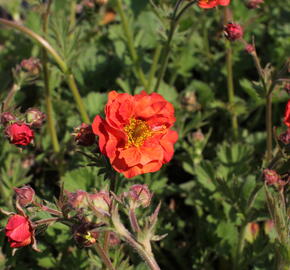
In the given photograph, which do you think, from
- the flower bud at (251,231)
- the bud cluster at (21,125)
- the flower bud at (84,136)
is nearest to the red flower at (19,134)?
the bud cluster at (21,125)

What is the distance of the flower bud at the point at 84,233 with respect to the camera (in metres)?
1.65

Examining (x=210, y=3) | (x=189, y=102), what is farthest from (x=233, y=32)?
(x=189, y=102)

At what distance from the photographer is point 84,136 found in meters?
1.82

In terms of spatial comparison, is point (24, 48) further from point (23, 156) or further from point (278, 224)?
point (278, 224)

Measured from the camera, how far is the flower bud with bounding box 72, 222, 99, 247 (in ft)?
5.40

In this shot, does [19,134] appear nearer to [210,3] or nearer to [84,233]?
[84,233]

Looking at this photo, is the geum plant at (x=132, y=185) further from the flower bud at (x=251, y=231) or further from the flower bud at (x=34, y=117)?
the flower bud at (x=251, y=231)

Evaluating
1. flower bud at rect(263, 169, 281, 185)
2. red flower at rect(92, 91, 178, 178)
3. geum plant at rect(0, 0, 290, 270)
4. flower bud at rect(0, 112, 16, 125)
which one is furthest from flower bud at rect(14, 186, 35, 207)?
flower bud at rect(263, 169, 281, 185)

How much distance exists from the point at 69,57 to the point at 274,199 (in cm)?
138

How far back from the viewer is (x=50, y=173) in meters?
3.44

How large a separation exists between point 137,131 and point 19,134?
50 cm

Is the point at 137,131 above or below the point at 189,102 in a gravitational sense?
above

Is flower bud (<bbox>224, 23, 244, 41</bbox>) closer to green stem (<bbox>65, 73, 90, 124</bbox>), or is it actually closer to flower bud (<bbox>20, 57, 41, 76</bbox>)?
green stem (<bbox>65, 73, 90, 124</bbox>)

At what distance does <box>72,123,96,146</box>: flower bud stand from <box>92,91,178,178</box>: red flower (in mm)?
68
